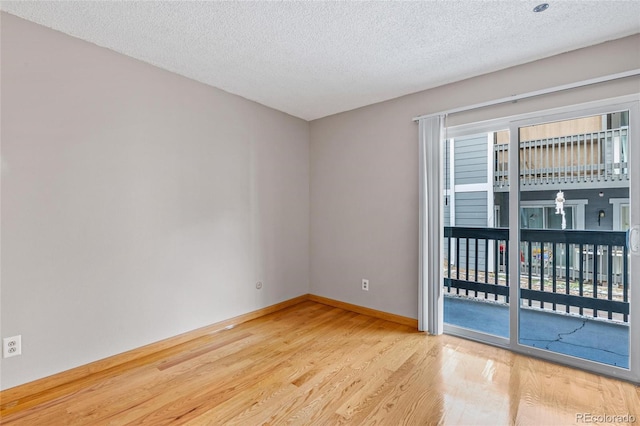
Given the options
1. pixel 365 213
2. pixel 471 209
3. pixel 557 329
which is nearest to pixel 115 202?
pixel 365 213

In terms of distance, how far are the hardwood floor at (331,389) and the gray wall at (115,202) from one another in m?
0.36

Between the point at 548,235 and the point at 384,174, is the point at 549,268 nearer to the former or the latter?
the point at 548,235

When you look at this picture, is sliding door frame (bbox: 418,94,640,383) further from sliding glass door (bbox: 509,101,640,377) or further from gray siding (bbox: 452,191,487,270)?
gray siding (bbox: 452,191,487,270)

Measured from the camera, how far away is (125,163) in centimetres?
245

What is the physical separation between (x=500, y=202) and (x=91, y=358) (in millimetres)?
3517

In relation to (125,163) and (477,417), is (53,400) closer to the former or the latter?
(125,163)

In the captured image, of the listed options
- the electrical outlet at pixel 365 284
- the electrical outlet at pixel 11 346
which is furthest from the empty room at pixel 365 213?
the electrical outlet at pixel 365 284

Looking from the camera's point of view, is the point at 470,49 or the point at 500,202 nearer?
the point at 470,49

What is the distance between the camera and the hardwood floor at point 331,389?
1808 mm

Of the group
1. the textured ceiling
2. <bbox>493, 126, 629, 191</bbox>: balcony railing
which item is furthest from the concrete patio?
the textured ceiling

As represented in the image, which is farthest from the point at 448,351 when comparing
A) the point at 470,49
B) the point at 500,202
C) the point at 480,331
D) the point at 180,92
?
the point at 180,92

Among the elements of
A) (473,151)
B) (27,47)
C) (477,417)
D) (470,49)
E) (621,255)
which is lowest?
(477,417)

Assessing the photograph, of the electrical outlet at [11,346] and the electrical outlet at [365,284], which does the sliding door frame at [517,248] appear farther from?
the electrical outlet at [11,346]

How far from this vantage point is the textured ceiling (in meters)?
1.88
